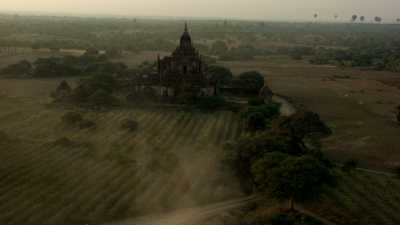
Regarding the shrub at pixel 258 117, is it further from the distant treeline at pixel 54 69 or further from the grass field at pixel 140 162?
the distant treeline at pixel 54 69

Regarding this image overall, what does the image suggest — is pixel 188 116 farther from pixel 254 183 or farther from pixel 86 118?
pixel 254 183

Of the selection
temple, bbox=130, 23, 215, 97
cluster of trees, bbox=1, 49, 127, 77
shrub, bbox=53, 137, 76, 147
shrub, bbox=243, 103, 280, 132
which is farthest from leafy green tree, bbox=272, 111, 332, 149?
cluster of trees, bbox=1, 49, 127, 77

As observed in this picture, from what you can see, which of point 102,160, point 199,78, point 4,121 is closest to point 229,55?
point 199,78

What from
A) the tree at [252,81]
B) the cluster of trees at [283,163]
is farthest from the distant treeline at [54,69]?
the cluster of trees at [283,163]

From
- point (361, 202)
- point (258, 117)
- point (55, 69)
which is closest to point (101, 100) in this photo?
point (258, 117)

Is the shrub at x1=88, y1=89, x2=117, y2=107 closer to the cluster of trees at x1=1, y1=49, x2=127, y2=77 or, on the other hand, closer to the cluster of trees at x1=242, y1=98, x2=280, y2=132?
the cluster of trees at x1=242, y1=98, x2=280, y2=132

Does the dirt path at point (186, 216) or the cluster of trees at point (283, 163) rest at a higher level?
the cluster of trees at point (283, 163)
